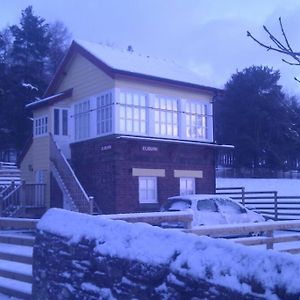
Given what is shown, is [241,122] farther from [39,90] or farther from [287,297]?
[287,297]

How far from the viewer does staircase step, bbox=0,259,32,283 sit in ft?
27.1

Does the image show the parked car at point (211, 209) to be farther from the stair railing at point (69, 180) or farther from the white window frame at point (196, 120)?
the white window frame at point (196, 120)

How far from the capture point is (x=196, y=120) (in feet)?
80.1

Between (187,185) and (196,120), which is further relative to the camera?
(196,120)

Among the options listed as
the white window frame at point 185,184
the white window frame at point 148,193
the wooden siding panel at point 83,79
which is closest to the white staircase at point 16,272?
the white window frame at point 148,193

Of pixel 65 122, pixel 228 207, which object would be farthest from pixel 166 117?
pixel 228 207

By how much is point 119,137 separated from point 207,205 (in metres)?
5.91

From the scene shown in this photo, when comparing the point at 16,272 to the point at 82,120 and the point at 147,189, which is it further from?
the point at 82,120

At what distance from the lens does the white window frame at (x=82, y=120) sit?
23562 mm

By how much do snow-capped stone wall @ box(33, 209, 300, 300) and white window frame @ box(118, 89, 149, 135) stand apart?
14.4m

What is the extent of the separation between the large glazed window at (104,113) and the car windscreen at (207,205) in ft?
22.3

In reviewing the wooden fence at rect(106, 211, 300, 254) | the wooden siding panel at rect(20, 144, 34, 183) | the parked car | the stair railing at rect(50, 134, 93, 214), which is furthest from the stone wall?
the wooden siding panel at rect(20, 144, 34, 183)

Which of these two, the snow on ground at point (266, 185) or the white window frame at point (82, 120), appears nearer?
the white window frame at point (82, 120)

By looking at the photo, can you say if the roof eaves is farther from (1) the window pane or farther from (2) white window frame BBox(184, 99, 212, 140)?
(1) the window pane
